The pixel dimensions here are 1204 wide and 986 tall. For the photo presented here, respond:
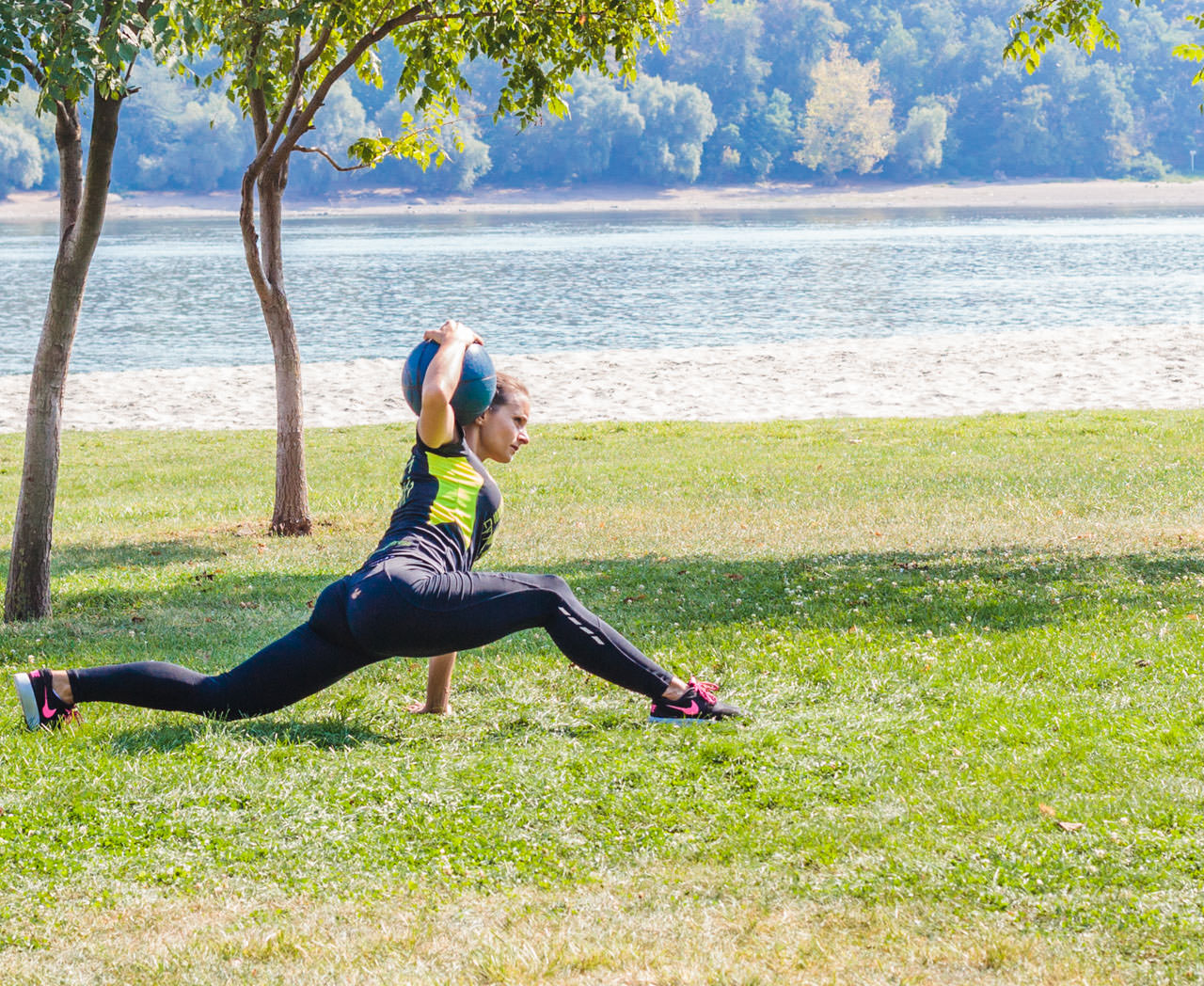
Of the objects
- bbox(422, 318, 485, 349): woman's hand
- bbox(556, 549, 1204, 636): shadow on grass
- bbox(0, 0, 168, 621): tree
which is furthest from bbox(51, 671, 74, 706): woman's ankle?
bbox(556, 549, 1204, 636): shadow on grass

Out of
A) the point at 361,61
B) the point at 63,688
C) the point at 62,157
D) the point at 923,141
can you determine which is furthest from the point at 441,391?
the point at 923,141

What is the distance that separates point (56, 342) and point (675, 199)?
5405 inches

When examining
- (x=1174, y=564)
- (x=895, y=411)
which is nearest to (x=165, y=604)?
(x=1174, y=564)

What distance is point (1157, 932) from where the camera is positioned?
3705mm

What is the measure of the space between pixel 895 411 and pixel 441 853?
18119mm

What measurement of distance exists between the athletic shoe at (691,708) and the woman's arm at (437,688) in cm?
88

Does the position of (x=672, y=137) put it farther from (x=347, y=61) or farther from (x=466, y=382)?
(x=466, y=382)

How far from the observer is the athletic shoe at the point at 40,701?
540 centimetres

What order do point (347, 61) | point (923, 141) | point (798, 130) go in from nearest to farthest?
point (347, 61), point (923, 141), point (798, 130)

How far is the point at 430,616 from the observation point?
4.86 m

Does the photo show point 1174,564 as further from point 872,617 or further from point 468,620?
point 468,620

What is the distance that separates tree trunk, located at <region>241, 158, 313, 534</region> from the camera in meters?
11.5

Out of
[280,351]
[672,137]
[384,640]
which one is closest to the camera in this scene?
[384,640]

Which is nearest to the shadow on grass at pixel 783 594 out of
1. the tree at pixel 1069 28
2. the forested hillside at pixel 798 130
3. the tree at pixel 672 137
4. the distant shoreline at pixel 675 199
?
the tree at pixel 1069 28
